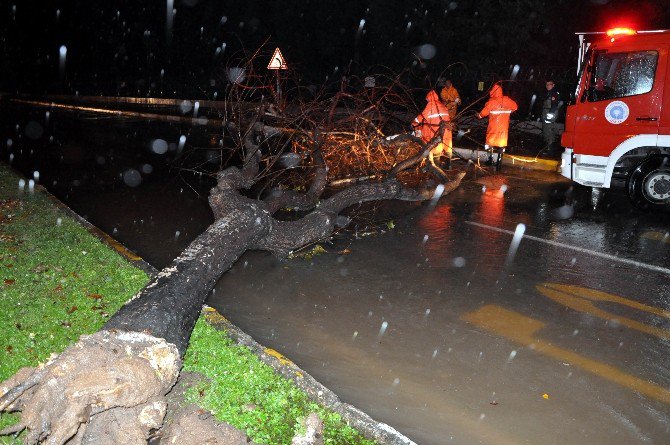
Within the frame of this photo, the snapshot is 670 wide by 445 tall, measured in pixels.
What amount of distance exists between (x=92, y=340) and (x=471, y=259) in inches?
179

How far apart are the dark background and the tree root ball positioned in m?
19.2

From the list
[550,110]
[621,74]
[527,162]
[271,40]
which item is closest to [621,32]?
[621,74]

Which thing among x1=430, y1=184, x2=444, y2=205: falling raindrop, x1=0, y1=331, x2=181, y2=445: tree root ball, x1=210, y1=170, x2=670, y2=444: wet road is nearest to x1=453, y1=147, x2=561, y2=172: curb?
x1=430, y1=184, x2=444, y2=205: falling raindrop

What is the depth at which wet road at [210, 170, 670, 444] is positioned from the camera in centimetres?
399

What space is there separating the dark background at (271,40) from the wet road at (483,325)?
47.9 ft

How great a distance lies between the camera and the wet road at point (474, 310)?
4039 millimetres

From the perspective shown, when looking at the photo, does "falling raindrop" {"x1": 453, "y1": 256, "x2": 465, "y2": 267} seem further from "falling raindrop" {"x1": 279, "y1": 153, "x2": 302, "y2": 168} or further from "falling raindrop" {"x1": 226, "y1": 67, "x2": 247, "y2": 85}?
"falling raindrop" {"x1": 226, "y1": 67, "x2": 247, "y2": 85}

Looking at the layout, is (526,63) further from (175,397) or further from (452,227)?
(175,397)

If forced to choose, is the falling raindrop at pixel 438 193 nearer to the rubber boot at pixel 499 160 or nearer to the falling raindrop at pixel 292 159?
the falling raindrop at pixel 292 159

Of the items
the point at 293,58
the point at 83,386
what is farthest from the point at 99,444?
the point at 293,58

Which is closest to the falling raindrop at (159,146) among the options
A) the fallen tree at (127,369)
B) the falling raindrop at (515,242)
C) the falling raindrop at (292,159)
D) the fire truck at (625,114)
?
the falling raindrop at (292,159)

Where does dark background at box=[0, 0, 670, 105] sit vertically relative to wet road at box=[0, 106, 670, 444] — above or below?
above

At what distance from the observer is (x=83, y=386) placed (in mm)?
3184

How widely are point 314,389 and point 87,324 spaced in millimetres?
2017
